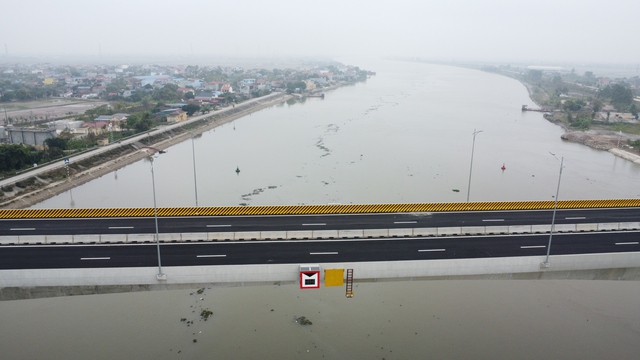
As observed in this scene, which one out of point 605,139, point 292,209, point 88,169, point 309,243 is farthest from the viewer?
point 605,139

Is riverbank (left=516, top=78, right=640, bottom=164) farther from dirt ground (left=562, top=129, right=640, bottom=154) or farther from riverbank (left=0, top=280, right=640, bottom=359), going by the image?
riverbank (left=0, top=280, right=640, bottom=359)

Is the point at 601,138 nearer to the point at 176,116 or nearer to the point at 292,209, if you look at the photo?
the point at 292,209

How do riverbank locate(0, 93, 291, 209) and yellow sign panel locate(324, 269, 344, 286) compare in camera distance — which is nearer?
yellow sign panel locate(324, 269, 344, 286)

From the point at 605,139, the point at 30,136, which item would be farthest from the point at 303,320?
the point at 605,139

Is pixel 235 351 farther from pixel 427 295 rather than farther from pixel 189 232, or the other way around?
pixel 427 295

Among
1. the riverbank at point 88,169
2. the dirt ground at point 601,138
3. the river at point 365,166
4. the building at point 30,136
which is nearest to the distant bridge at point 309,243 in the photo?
the river at point 365,166

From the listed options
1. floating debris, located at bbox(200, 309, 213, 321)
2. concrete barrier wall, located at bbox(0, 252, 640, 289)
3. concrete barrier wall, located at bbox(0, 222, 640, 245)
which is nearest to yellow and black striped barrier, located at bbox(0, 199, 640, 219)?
concrete barrier wall, located at bbox(0, 222, 640, 245)
